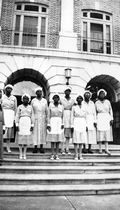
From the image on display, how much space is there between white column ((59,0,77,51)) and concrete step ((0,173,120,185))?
272 inches

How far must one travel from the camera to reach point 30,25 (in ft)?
37.2

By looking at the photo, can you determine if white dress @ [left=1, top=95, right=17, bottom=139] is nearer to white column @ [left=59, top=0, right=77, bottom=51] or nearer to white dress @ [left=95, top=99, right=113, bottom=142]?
white dress @ [left=95, top=99, right=113, bottom=142]

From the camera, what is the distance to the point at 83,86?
10031 mm

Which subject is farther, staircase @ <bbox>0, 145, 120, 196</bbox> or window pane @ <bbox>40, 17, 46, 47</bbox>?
window pane @ <bbox>40, 17, 46, 47</bbox>

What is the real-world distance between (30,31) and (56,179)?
8728mm

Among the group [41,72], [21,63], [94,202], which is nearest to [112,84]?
[41,72]

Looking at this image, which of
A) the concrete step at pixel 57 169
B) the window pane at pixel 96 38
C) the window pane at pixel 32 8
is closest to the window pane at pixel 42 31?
the window pane at pixel 32 8

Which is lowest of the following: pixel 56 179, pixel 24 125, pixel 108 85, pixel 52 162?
pixel 56 179

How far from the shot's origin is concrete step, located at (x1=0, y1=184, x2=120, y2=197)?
4.33 meters

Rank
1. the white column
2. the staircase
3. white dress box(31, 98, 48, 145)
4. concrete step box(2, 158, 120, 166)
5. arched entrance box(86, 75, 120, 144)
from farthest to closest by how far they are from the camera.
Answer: arched entrance box(86, 75, 120, 144)
the white column
white dress box(31, 98, 48, 145)
concrete step box(2, 158, 120, 166)
the staircase

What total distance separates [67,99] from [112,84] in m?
4.87

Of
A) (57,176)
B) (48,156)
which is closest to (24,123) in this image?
(48,156)

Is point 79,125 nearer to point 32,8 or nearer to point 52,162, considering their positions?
point 52,162

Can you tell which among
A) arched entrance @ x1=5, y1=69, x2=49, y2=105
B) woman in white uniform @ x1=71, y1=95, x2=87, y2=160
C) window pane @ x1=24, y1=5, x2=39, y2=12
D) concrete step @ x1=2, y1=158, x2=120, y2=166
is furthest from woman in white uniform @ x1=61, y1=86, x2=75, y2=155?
window pane @ x1=24, y1=5, x2=39, y2=12
